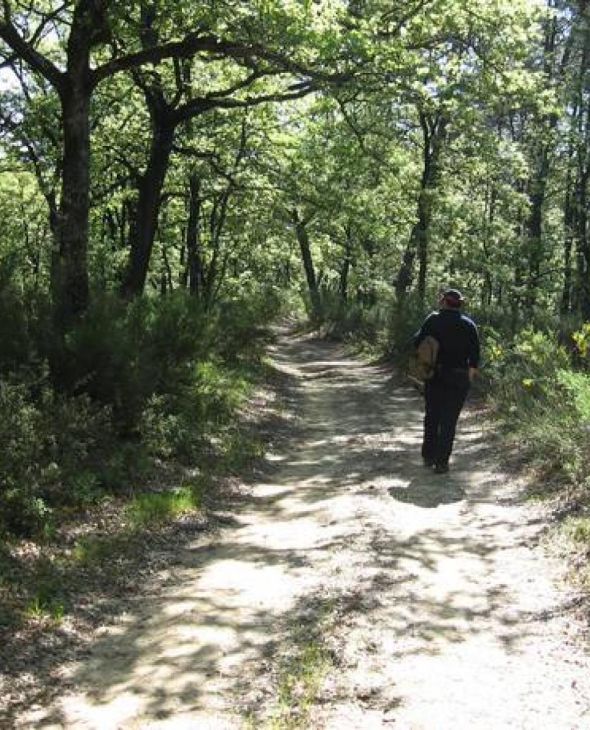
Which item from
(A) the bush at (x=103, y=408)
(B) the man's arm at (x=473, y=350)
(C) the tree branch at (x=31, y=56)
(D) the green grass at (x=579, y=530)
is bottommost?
(D) the green grass at (x=579, y=530)

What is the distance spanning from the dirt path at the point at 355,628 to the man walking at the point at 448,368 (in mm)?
752

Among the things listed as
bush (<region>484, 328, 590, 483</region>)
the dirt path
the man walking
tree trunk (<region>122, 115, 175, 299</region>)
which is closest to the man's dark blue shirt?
the man walking

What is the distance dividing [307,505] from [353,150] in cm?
1008

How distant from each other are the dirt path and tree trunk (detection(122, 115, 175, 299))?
795 centimetres

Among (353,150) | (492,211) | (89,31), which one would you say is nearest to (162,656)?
(89,31)

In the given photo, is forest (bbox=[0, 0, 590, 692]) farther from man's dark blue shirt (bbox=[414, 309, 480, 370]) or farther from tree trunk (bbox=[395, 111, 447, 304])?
man's dark blue shirt (bbox=[414, 309, 480, 370])

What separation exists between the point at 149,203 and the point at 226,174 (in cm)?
333

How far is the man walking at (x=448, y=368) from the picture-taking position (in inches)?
354

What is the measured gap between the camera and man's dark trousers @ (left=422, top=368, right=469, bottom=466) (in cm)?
897

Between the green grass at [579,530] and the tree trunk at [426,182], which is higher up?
the tree trunk at [426,182]

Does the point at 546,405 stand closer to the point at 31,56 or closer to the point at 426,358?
Answer: the point at 426,358

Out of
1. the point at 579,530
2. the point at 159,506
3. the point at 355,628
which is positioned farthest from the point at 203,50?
the point at 355,628

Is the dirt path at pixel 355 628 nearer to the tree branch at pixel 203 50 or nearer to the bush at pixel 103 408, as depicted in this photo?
the bush at pixel 103 408

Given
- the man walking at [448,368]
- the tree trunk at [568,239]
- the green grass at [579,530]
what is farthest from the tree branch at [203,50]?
the tree trunk at [568,239]
